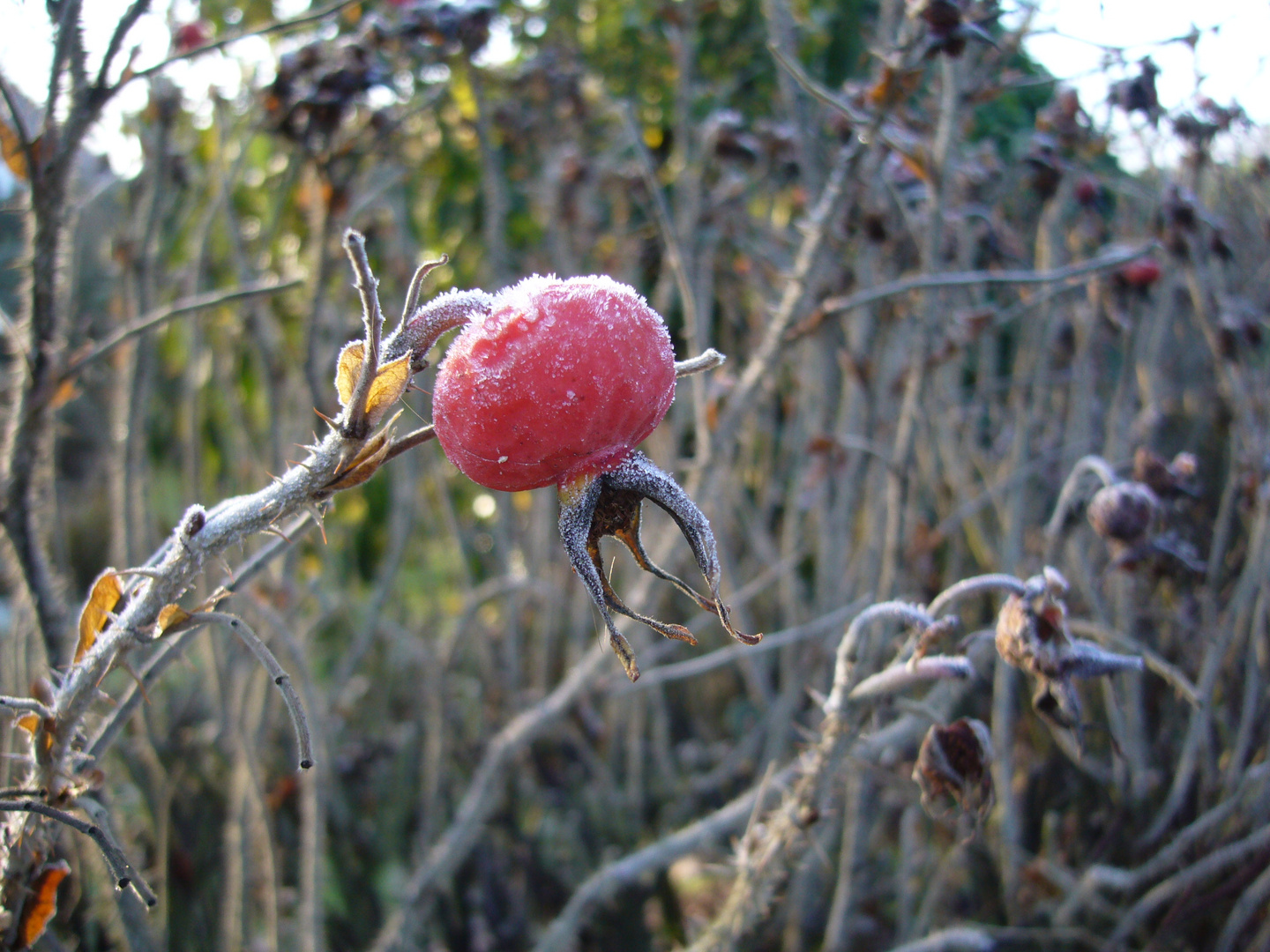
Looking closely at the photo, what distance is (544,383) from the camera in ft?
1.52

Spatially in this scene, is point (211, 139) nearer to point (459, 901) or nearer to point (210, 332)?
point (210, 332)

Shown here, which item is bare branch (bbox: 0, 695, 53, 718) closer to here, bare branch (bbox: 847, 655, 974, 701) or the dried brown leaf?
the dried brown leaf

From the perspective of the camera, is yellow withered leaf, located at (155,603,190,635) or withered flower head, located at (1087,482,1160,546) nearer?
yellow withered leaf, located at (155,603,190,635)

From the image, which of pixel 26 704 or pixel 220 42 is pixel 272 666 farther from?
pixel 220 42

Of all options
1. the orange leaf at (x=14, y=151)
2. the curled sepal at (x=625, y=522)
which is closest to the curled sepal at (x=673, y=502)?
the curled sepal at (x=625, y=522)

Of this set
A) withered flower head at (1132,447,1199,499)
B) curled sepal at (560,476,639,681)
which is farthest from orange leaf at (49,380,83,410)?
withered flower head at (1132,447,1199,499)

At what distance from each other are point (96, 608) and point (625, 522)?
344 millimetres

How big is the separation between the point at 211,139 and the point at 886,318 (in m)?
1.96

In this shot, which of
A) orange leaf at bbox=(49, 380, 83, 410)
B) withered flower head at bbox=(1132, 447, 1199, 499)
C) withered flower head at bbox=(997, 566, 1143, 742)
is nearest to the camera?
withered flower head at bbox=(997, 566, 1143, 742)

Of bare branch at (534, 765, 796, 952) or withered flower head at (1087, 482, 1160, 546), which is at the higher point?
withered flower head at (1087, 482, 1160, 546)

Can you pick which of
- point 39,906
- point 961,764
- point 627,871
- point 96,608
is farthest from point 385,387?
point 627,871

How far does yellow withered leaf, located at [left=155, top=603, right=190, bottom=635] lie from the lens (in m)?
0.47

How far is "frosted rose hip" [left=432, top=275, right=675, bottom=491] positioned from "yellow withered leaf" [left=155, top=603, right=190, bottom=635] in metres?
0.17

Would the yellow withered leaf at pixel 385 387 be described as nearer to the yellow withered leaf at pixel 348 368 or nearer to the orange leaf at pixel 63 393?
the yellow withered leaf at pixel 348 368
